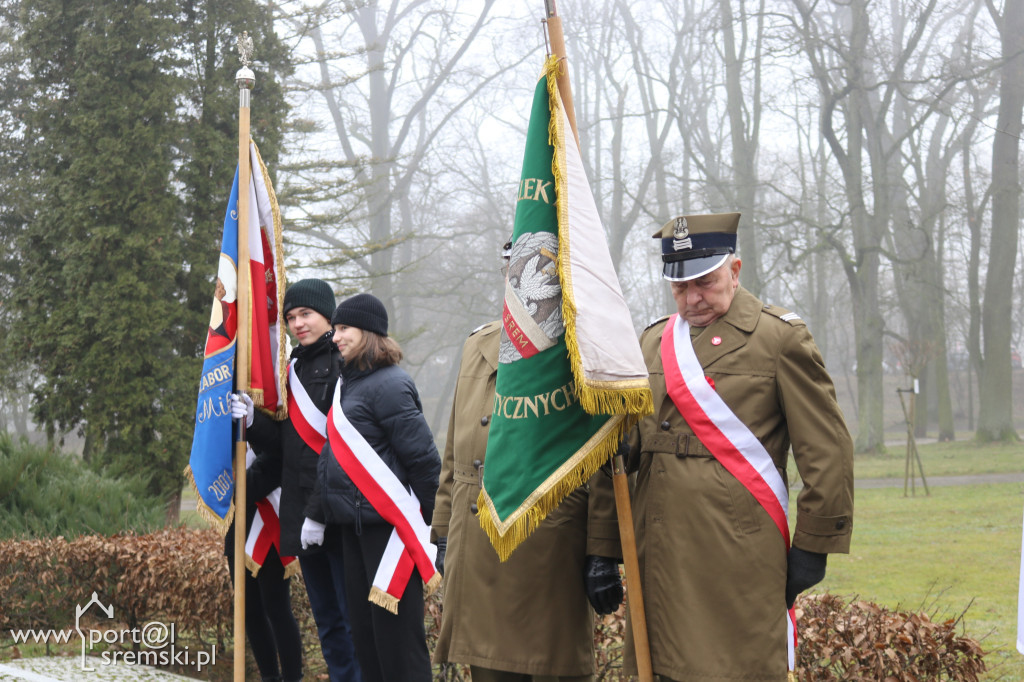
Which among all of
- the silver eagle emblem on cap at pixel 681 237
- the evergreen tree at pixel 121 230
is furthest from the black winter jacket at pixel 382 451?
the evergreen tree at pixel 121 230

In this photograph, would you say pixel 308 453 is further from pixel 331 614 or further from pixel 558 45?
pixel 558 45

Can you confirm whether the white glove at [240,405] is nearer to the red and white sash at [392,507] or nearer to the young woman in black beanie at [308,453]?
the young woman in black beanie at [308,453]

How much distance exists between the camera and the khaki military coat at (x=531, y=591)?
11.0 ft

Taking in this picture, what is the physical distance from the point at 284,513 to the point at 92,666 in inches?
85.9

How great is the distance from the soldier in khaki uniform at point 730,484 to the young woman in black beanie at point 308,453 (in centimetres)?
217

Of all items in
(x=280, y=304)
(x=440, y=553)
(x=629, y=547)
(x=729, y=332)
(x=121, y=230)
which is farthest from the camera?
(x=121, y=230)

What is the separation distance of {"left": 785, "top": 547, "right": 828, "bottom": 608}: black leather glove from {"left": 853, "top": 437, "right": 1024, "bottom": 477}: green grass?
16614 mm

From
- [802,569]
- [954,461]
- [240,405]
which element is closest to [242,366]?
[240,405]

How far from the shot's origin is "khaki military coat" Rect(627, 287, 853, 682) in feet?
9.77

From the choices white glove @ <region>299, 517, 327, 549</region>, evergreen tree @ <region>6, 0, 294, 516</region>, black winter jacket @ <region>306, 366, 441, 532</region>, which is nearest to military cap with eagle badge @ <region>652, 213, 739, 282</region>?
black winter jacket @ <region>306, 366, 441, 532</region>

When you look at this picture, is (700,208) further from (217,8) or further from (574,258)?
(574,258)

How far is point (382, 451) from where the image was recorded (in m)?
4.63

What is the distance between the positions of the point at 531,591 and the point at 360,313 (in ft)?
Result: 5.97

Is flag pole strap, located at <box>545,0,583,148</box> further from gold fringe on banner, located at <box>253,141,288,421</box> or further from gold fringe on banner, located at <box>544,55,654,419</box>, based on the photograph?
gold fringe on banner, located at <box>253,141,288,421</box>
